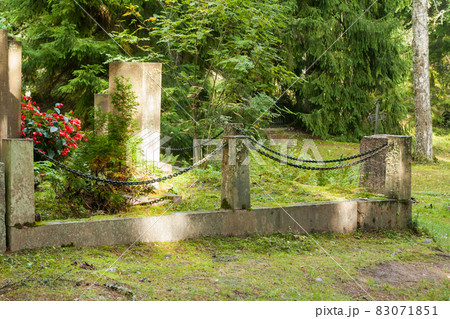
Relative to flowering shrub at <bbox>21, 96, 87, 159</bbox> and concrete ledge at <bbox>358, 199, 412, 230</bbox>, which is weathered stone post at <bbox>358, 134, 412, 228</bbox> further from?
flowering shrub at <bbox>21, 96, 87, 159</bbox>

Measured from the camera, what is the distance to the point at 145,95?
284 inches

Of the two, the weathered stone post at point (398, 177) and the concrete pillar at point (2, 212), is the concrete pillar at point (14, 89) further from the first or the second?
the weathered stone post at point (398, 177)

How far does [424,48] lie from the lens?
18.2 m

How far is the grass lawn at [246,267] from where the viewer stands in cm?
433

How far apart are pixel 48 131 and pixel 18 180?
8.49ft

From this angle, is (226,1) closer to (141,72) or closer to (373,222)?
(141,72)

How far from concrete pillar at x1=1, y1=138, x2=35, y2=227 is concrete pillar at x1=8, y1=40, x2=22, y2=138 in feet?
4.30

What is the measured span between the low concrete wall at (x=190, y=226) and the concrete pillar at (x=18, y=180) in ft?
0.48

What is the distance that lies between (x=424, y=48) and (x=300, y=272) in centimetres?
1562

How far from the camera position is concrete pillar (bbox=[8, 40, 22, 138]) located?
6.14 meters

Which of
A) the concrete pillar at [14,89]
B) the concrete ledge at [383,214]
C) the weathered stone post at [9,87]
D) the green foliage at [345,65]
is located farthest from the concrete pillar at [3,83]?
the green foliage at [345,65]

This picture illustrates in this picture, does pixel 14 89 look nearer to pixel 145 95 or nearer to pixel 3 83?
pixel 3 83

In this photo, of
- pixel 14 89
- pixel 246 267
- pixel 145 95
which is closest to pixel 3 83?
pixel 14 89

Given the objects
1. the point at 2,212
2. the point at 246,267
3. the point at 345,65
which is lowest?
the point at 246,267
